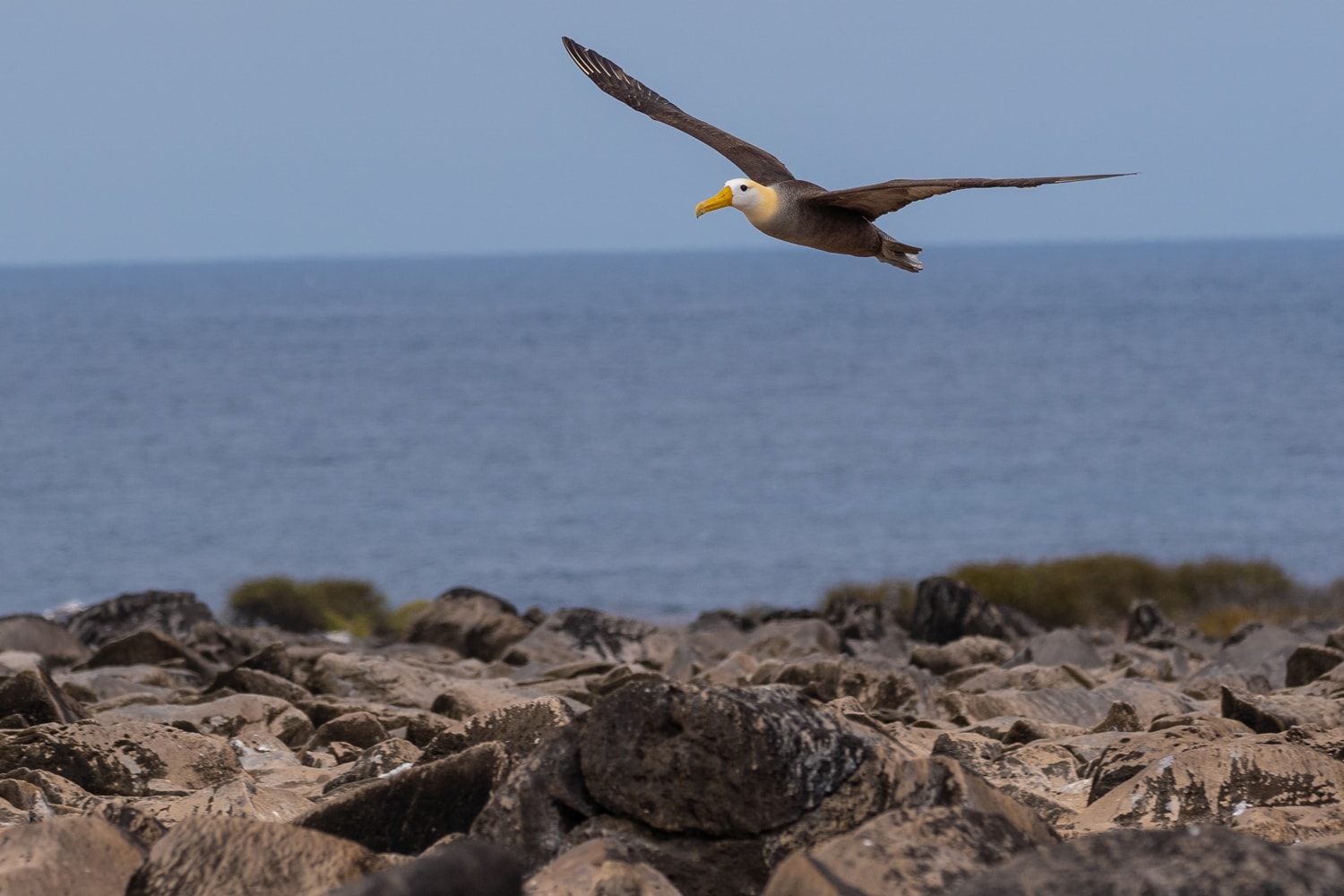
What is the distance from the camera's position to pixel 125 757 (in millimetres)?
6988

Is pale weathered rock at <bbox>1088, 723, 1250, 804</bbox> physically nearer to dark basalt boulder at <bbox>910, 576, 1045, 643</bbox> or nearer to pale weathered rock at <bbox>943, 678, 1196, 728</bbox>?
pale weathered rock at <bbox>943, 678, 1196, 728</bbox>

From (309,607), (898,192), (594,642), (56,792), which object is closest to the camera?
(56,792)

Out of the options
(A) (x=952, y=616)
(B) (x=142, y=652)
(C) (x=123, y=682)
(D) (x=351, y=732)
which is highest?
(D) (x=351, y=732)

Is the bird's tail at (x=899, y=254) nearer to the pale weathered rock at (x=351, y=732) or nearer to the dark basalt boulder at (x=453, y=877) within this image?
the pale weathered rock at (x=351, y=732)

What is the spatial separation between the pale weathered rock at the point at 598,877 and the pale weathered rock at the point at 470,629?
10.7m

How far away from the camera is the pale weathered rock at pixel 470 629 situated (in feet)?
51.4

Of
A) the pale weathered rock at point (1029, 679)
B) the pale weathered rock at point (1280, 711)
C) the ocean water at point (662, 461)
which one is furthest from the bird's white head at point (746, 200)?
the ocean water at point (662, 461)

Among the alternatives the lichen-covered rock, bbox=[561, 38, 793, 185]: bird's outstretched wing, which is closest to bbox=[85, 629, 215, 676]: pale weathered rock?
bbox=[561, 38, 793, 185]: bird's outstretched wing

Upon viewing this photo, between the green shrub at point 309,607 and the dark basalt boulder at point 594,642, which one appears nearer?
the dark basalt boulder at point 594,642

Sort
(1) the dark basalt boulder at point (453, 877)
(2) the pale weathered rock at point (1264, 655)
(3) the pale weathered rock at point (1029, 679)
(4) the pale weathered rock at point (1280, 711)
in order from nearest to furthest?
(1) the dark basalt boulder at point (453, 877)
(4) the pale weathered rock at point (1280, 711)
(3) the pale weathered rock at point (1029, 679)
(2) the pale weathered rock at point (1264, 655)

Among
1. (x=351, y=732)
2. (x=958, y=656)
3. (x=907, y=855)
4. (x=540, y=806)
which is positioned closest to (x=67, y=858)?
→ (x=540, y=806)

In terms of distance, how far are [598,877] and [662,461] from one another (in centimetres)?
4995

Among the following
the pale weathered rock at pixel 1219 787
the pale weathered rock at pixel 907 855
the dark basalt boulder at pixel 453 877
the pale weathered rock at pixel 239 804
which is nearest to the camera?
the dark basalt boulder at pixel 453 877

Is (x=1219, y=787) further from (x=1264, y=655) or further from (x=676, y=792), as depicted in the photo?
(x=1264, y=655)
